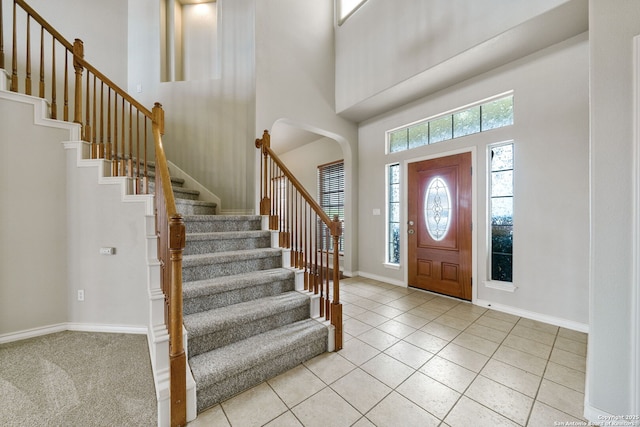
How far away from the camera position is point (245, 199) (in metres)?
3.62

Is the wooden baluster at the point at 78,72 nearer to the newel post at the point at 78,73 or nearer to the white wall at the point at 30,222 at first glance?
the newel post at the point at 78,73

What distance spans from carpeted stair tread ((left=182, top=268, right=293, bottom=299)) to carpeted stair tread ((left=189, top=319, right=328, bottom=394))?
1.42 feet

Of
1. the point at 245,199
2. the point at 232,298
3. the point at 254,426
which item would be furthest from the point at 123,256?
the point at 254,426

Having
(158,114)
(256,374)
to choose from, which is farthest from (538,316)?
(158,114)

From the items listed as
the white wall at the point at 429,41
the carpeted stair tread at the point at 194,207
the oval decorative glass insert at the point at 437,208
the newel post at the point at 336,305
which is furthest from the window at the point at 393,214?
the carpeted stair tread at the point at 194,207

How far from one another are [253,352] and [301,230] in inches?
44.6

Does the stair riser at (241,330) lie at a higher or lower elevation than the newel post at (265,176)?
lower

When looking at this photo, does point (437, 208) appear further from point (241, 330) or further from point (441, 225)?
point (241, 330)

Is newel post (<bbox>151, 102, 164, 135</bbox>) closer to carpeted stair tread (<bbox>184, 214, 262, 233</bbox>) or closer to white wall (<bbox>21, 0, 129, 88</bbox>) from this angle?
carpeted stair tread (<bbox>184, 214, 262, 233</bbox>)

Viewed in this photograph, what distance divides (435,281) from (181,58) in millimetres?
5609

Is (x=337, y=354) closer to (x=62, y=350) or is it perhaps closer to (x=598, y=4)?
(x=62, y=350)

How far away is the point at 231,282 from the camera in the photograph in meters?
2.09

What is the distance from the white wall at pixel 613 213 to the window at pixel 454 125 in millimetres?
1718

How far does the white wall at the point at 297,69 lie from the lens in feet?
11.5
